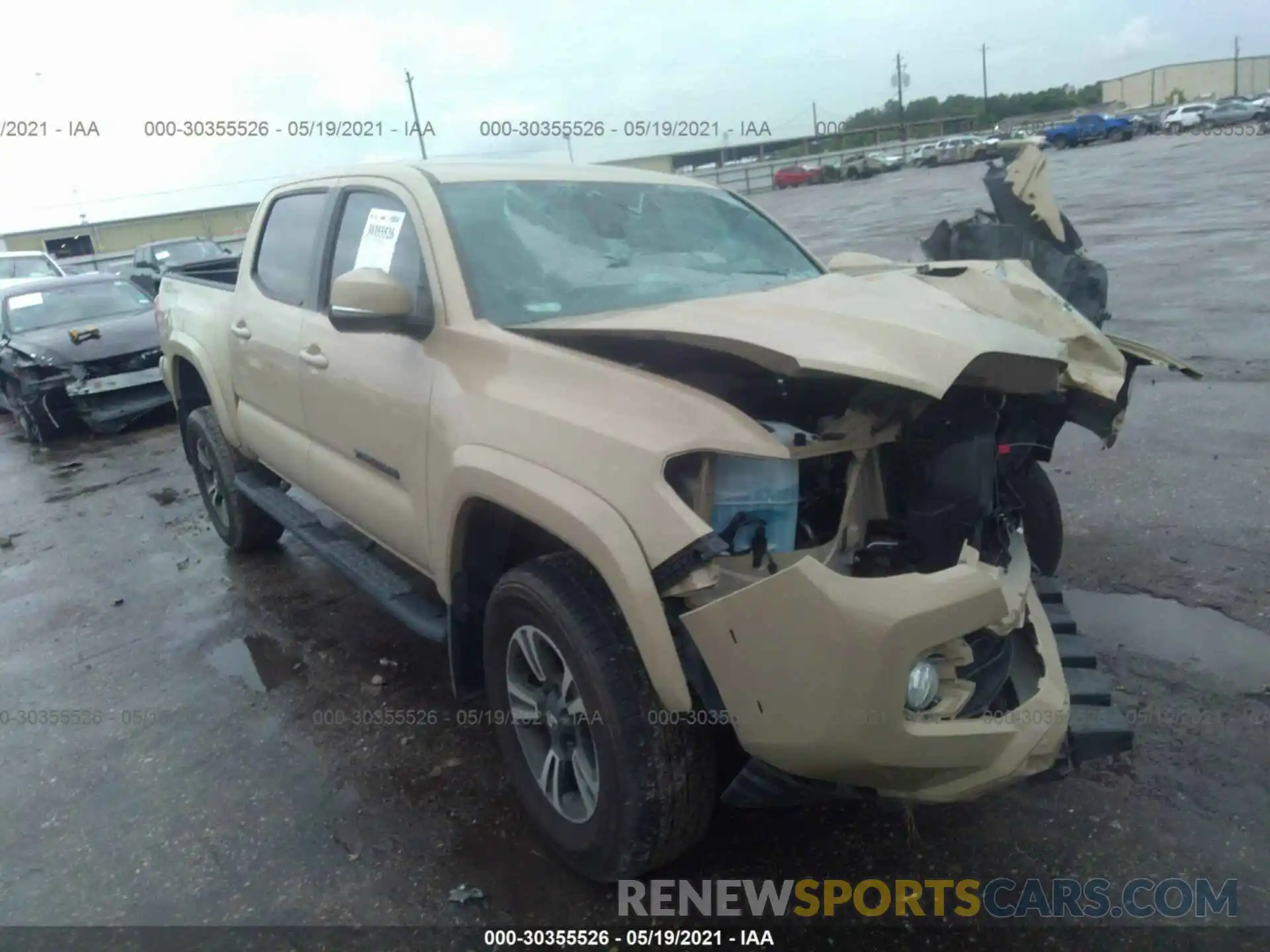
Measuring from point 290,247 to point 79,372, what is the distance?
6.14 m

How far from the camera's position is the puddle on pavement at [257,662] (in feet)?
13.8

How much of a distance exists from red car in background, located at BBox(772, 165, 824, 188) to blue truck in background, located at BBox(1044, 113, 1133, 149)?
38.1ft

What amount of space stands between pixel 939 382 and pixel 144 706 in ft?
11.4

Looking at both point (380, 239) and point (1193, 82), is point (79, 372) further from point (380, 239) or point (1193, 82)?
point (1193, 82)

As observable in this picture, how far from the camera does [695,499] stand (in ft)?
7.51

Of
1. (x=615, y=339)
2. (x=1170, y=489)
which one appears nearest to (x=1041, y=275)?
(x=1170, y=489)

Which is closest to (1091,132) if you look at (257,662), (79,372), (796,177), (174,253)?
(796,177)

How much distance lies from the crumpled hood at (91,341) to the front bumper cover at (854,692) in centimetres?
864

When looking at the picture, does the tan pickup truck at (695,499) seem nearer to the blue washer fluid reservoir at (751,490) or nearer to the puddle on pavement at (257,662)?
the blue washer fluid reservoir at (751,490)

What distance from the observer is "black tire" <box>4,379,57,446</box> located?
9406mm

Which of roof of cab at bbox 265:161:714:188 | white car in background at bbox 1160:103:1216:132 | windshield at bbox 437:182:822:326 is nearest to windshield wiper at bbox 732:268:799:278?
windshield at bbox 437:182:822:326

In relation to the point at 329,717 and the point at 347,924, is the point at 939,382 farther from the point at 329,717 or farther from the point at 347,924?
the point at 329,717

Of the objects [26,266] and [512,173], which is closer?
[512,173]

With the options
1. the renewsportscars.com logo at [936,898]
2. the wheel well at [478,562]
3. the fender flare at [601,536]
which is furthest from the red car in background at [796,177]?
the renewsportscars.com logo at [936,898]
